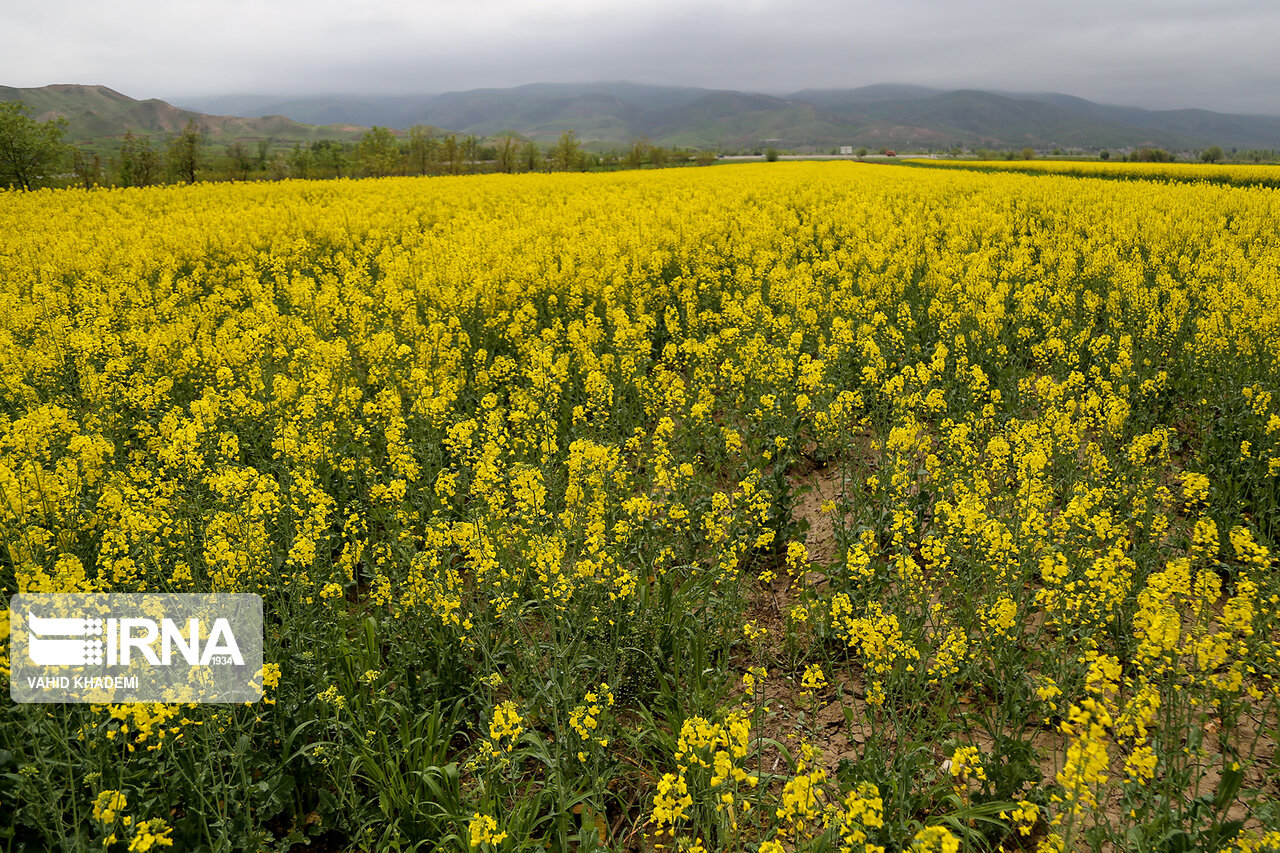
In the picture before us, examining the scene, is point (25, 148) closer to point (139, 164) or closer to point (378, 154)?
point (139, 164)

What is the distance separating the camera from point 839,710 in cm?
436

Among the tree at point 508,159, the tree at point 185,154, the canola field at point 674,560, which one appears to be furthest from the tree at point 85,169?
the canola field at point 674,560

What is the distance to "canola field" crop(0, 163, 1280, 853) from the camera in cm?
322

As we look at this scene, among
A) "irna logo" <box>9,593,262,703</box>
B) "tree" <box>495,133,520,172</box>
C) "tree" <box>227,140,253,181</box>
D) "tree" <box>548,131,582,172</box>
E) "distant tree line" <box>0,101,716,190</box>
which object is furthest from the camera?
"tree" <box>548,131,582,172</box>

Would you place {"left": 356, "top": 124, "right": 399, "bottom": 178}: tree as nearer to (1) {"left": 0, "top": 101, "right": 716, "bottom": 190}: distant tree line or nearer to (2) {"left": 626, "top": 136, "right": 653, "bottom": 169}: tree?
(1) {"left": 0, "top": 101, "right": 716, "bottom": 190}: distant tree line

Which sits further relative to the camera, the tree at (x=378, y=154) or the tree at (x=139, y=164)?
the tree at (x=378, y=154)

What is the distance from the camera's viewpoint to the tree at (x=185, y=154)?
51312 mm

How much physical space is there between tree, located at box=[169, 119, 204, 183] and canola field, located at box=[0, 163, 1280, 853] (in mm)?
51466

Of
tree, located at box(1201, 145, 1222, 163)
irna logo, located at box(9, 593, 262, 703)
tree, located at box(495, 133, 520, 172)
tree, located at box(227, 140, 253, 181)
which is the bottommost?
irna logo, located at box(9, 593, 262, 703)

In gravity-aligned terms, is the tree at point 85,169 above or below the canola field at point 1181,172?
above

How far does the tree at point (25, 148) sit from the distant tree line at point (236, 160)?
5 cm

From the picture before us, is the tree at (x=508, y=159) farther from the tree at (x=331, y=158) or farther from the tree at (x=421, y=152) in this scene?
the tree at (x=331, y=158)

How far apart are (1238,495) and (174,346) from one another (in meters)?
13.0

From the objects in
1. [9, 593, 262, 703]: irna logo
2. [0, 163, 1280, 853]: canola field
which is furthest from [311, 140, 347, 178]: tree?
[9, 593, 262, 703]: irna logo
